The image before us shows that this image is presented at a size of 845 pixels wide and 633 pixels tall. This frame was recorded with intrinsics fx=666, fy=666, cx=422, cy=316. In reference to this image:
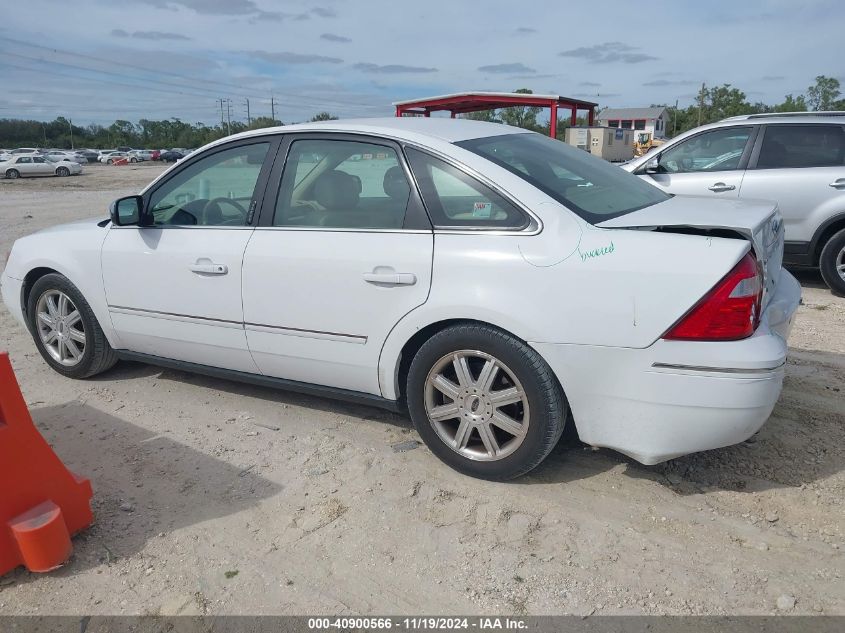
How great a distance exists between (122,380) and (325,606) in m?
2.96

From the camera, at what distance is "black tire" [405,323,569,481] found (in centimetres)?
293

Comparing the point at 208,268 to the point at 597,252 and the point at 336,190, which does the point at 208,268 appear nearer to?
the point at 336,190

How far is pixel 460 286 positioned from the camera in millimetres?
3035

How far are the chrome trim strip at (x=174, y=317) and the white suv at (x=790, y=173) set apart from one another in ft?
16.5

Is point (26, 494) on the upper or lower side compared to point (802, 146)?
lower

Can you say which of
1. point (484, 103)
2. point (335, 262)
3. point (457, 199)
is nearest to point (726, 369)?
point (457, 199)

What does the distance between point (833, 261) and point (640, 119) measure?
8369 centimetres

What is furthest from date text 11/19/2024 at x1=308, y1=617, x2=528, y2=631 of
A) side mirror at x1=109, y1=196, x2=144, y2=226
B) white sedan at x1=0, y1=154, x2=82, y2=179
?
white sedan at x1=0, y1=154, x2=82, y2=179

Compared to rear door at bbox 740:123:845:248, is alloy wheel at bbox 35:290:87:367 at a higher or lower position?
lower

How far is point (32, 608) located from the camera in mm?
2490

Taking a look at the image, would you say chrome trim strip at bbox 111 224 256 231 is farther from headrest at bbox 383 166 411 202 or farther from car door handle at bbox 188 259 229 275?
headrest at bbox 383 166 411 202

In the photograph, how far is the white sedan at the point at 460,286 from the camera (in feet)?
8.79

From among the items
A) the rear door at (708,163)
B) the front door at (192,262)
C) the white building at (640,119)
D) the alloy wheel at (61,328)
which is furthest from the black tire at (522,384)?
the white building at (640,119)

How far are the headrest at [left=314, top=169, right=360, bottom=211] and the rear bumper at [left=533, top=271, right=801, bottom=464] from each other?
4.43ft
